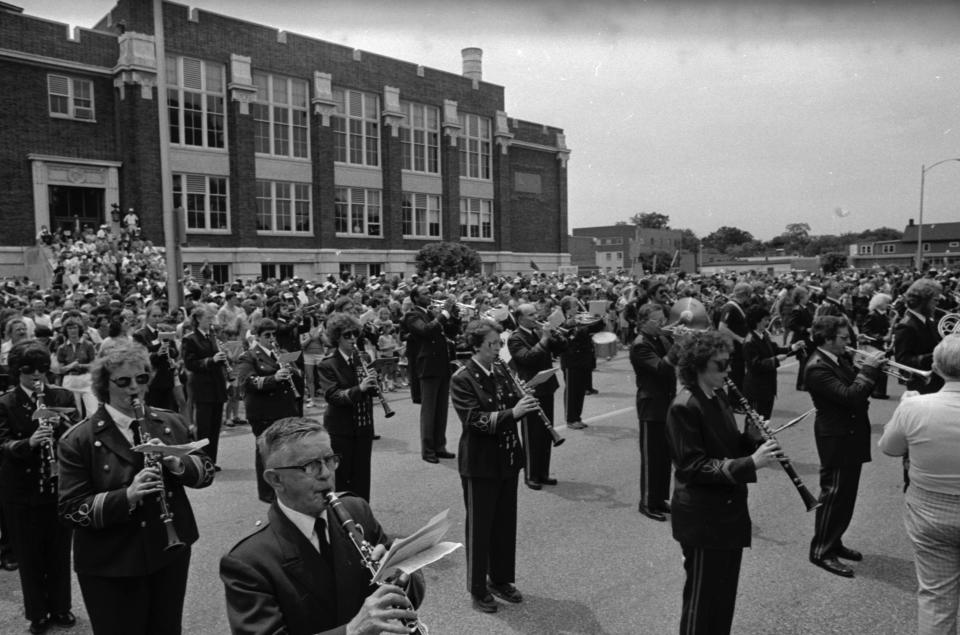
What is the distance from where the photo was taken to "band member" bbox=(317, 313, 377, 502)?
21.6ft

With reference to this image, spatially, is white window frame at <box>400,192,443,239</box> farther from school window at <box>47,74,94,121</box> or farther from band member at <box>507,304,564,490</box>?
band member at <box>507,304,564,490</box>

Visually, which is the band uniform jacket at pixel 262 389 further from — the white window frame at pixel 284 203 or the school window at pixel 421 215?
the school window at pixel 421 215

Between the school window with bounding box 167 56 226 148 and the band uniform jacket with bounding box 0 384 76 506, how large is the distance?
2772 cm

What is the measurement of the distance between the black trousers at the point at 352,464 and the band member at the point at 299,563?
398 centimetres

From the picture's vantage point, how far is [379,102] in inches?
1487

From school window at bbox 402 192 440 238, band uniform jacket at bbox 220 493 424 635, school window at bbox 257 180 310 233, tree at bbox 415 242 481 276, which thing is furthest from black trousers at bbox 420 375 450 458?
school window at bbox 402 192 440 238

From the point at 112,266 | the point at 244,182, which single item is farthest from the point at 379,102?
the point at 112,266

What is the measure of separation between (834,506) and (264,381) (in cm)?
556

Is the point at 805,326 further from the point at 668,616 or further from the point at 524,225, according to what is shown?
the point at 524,225

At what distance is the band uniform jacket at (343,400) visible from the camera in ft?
21.6

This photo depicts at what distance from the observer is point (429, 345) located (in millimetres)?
10109

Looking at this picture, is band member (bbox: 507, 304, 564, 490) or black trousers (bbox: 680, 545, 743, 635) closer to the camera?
black trousers (bbox: 680, 545, 743, 635)

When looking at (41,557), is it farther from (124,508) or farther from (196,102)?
(196,102)

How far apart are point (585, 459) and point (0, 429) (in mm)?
6628
